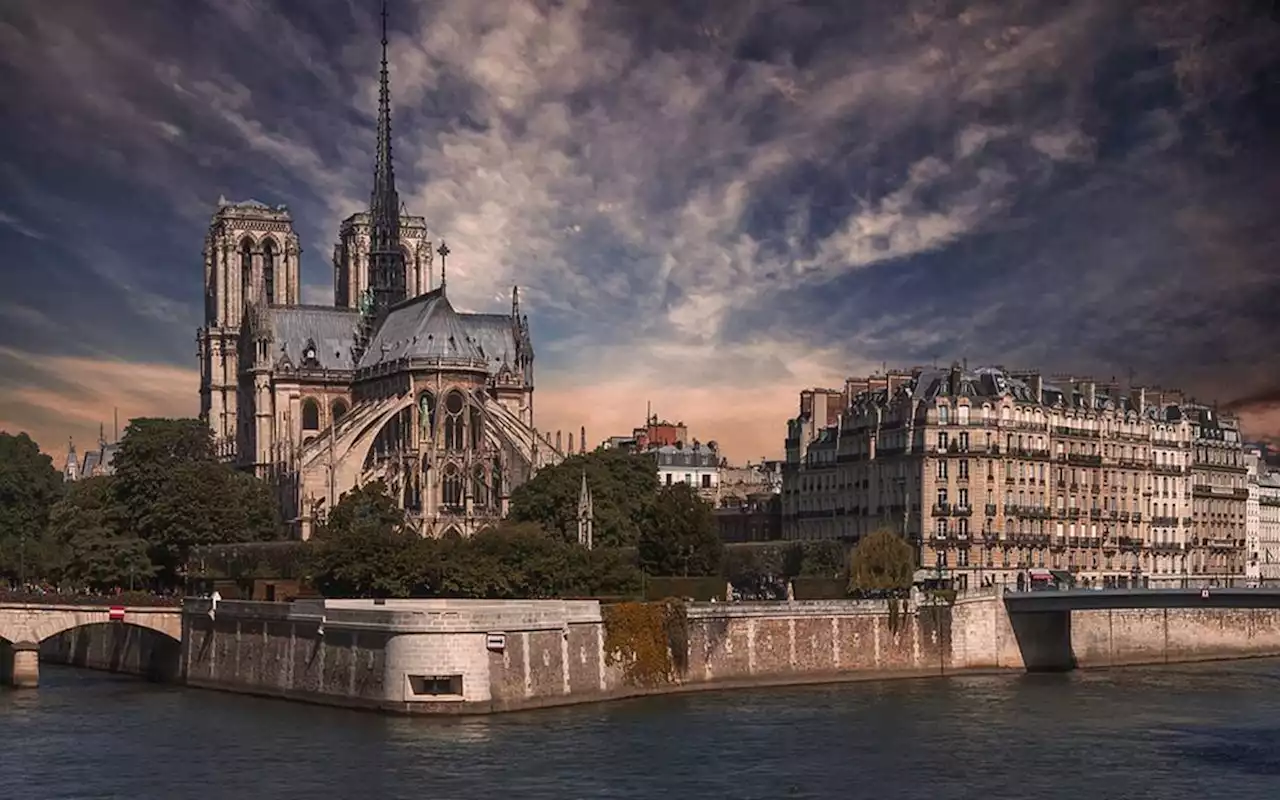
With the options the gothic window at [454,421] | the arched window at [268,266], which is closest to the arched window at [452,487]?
the gothic window at [454,421]

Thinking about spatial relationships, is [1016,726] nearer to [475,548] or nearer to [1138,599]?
[1138,599]

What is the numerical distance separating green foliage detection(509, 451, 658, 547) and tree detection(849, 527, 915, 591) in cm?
985

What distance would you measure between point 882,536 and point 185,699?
29.3 meters

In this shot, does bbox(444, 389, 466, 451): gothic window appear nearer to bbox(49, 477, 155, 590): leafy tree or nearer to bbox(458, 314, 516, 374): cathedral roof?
bbox(458, 314, 516, 374): cathedral roof

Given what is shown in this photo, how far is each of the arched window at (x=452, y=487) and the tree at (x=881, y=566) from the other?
41094mm

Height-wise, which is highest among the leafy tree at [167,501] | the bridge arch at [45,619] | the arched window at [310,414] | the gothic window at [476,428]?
the arched window at [310,414]

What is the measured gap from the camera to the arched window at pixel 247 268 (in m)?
160

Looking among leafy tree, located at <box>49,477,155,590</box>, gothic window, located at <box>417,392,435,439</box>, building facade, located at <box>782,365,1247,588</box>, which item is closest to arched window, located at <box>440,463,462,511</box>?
gothic window, located at <box>417,392,435,439</box>

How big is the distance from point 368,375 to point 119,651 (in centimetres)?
5206

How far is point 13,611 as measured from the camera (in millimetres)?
77375

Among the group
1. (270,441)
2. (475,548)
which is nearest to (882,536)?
(475,548)

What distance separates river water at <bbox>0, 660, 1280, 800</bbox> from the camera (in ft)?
172

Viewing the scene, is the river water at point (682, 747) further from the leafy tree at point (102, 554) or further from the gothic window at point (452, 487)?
the gothic window at point (452, 487)

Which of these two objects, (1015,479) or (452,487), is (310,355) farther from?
(1015,479)
